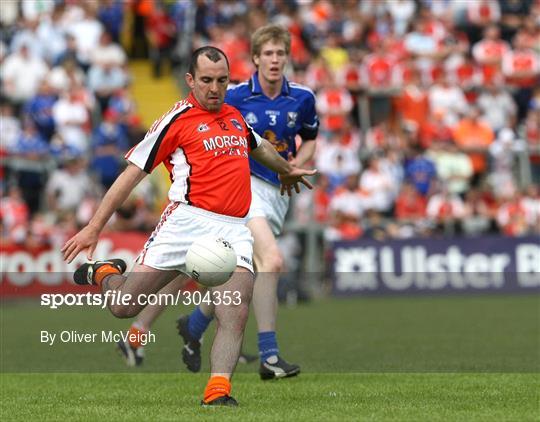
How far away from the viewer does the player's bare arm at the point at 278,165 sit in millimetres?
8594

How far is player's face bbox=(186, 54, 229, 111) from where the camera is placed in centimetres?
782

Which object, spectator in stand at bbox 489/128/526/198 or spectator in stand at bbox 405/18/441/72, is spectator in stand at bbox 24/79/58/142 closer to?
spectator in stand at bbox 405/18/441/72

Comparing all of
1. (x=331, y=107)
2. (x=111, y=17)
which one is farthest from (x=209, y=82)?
(x=111, y=17)

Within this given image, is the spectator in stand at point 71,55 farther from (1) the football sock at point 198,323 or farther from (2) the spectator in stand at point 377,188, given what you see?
(1) the football sock at point 198,323

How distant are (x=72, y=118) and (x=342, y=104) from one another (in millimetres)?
4808

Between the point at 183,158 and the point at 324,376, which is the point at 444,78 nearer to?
the point at 324,376

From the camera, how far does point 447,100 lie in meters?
24.2

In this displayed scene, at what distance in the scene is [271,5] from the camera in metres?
26.4

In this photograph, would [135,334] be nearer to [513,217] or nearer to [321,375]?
[321,375]

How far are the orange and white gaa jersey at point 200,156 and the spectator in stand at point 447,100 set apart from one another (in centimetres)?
1625

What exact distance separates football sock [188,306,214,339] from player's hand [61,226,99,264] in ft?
7.34

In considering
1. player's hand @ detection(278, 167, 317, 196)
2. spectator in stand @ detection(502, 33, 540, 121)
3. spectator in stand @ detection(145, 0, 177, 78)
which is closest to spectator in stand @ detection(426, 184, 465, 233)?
spectator in stand @ detection(502, 33, 540, 121)

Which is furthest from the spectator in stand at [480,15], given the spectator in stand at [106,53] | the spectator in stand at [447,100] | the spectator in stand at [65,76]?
the spectator in stand at [65,76]

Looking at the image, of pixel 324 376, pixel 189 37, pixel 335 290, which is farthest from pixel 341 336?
pixel 189 37
